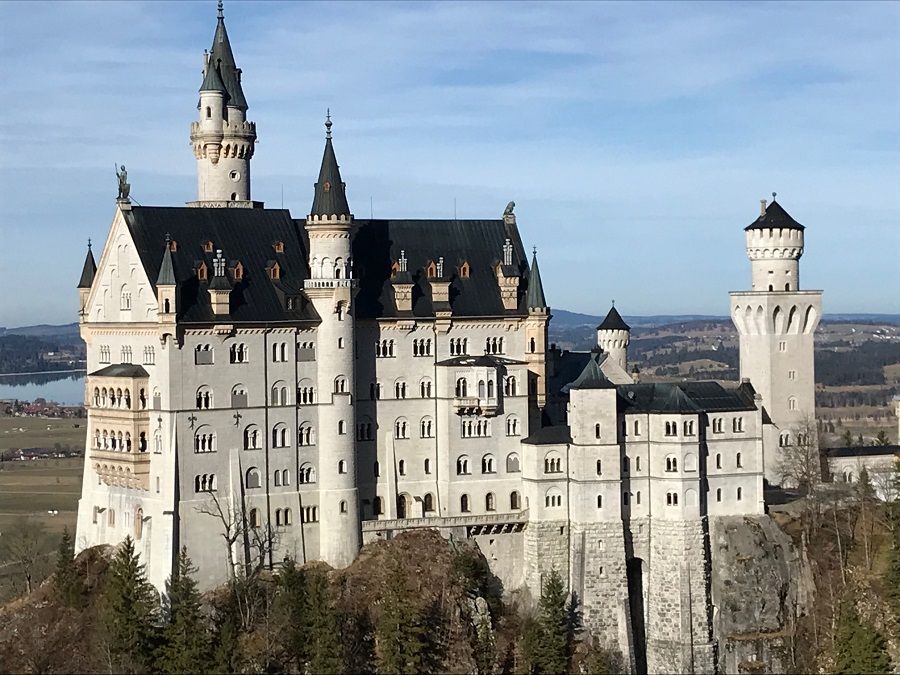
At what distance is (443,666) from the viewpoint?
93812 millimetres

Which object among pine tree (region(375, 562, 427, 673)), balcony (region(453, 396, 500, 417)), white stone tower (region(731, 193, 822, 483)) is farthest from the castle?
pine tree (region(375, 562, 427, 673))

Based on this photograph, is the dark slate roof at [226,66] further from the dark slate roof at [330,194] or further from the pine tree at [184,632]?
the pine tree at [184,632]

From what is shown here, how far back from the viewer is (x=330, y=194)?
98562 mm

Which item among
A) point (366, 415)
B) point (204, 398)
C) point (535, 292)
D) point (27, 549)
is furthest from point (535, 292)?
point (27, 549)

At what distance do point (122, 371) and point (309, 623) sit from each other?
17515mm

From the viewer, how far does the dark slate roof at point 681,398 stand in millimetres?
103312

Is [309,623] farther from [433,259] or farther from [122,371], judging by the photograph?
[433,259]

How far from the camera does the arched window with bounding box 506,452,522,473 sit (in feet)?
343

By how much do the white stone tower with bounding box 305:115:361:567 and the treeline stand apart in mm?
2086

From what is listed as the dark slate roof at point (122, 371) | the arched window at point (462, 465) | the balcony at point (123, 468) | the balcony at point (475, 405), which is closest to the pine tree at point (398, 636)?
the arched window at point (462, 465)

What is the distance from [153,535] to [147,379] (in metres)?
8.34

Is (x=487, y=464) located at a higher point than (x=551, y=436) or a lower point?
lower

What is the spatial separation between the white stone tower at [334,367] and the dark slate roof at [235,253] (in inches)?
58.5

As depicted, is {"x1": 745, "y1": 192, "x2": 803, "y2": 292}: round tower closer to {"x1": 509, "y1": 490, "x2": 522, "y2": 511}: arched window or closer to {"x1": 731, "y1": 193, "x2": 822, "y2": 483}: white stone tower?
{"x1": 731, "y1": 193, "x2": 822, "y2": 483}: white stone tower
